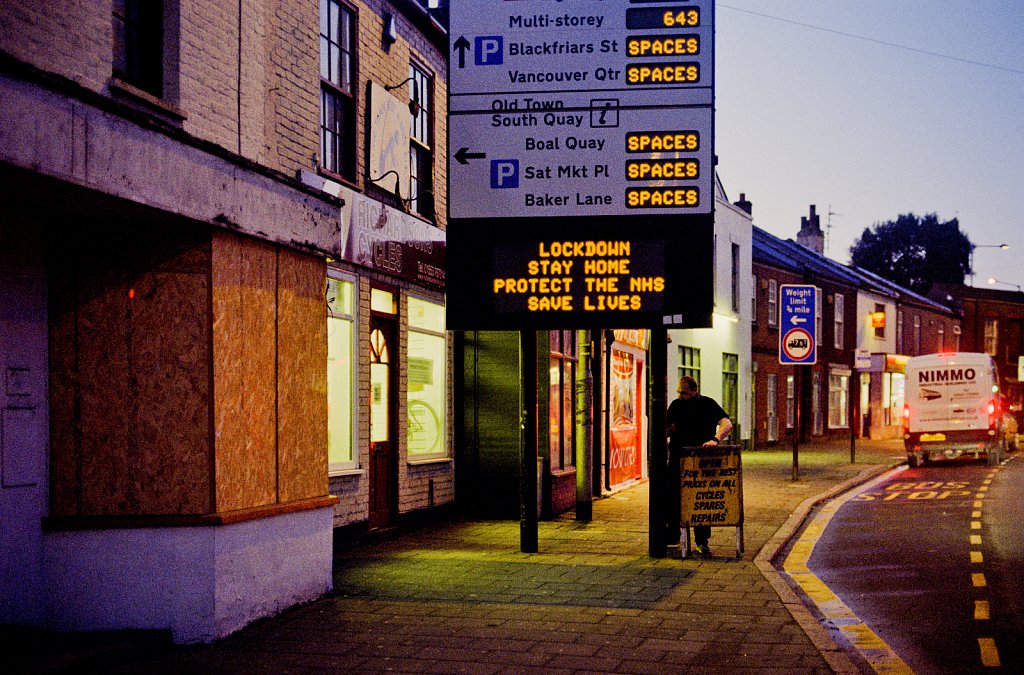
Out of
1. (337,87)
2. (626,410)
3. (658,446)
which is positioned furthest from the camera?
(626,410)

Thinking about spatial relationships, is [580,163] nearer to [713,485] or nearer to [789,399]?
[713,485]

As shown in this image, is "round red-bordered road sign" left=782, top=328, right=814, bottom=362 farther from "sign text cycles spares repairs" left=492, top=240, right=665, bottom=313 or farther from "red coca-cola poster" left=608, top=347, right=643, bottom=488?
"sign text cycles spares repairs" left=492, top=240, right=665, bottom=313

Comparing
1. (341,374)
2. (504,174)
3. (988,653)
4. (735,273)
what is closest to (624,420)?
(341,374)

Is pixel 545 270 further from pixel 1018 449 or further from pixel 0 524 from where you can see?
pixel 1018 449

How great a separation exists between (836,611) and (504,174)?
496 centimetres

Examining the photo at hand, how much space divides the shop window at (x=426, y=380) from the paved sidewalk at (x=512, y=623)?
195 centimetres

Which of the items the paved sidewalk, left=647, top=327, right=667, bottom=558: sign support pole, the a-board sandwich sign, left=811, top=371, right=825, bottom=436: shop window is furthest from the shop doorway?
left=811, top=371, right=825, bottom=436: shop window

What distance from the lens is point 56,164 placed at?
230 inches

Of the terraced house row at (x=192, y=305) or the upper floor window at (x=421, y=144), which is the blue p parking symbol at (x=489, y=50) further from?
the upper floor window at (x=421, y=144)

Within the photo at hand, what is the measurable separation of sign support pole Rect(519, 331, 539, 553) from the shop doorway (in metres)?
2.15

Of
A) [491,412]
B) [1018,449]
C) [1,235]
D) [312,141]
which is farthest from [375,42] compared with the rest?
[1018,449]

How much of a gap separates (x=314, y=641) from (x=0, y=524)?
2.12 metres

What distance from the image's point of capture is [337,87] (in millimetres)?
12203

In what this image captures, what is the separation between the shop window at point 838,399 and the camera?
137 feet
